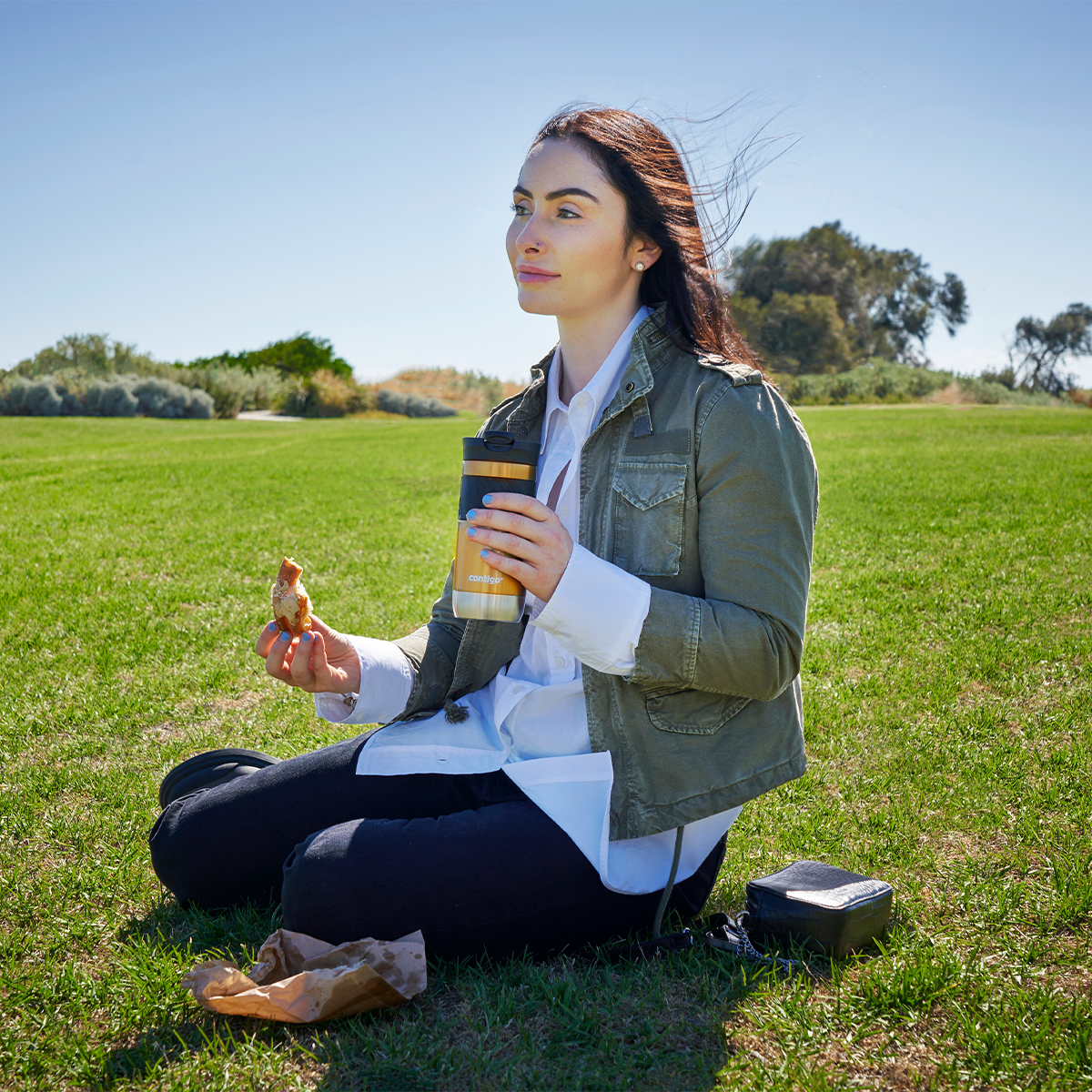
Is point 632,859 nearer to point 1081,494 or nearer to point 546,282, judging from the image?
point 546,282

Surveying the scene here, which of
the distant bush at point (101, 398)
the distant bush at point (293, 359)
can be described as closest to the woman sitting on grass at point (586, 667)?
the distant bush at point (101, 398)

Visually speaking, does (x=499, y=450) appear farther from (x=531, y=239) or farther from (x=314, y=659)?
(x=314, y=659)

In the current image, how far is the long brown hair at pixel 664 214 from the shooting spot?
7.47 ft

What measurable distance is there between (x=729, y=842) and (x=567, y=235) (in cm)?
188

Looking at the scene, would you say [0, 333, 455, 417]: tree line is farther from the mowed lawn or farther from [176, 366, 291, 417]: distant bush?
the mowed lawn

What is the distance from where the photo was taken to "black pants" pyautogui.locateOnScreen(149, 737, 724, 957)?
6.72 ft

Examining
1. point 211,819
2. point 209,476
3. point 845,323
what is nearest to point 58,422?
point 209,476

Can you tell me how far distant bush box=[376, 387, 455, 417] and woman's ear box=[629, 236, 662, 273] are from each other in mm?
38228

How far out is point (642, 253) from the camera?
2359 millimetres

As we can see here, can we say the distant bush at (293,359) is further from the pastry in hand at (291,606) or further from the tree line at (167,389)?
the pastry in hand at (291,606)

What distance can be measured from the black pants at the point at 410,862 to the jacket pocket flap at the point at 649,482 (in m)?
0.75

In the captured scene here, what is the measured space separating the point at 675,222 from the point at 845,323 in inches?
1878

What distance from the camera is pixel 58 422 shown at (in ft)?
77.2

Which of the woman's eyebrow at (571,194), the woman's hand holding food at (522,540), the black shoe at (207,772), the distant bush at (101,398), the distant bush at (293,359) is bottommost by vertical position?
the black shoe at (207,772)
